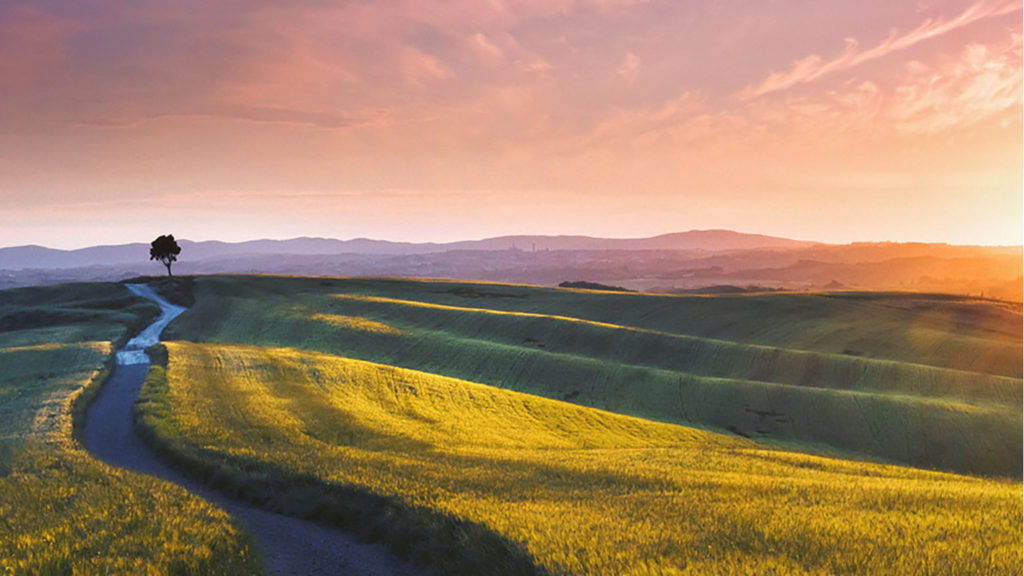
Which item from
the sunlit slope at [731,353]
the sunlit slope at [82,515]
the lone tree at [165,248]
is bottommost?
the sunlit slope at [731,353]

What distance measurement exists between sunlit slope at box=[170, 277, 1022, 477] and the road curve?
1303 inches

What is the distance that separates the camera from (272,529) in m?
13.0

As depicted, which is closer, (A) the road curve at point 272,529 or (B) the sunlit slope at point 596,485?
(B) the sunlit slope at point 596,485

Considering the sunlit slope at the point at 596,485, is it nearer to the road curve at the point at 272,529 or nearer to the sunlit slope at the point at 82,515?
the road curve at the point at 272,529

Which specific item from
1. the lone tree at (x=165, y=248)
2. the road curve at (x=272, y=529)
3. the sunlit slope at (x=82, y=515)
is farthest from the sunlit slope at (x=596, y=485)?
the lone tree at (x=165, y=248)

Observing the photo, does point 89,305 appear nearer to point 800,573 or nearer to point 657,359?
point 657,359

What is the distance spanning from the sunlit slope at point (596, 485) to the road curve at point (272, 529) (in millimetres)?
954

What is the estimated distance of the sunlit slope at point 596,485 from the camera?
8297mm

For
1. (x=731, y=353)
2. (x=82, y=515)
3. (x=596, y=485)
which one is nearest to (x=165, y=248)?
(x=731, y=353)

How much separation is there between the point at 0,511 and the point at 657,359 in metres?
58.7

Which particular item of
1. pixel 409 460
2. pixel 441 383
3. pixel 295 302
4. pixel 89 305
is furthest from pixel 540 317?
pixel 89 305

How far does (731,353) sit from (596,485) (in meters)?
53.0

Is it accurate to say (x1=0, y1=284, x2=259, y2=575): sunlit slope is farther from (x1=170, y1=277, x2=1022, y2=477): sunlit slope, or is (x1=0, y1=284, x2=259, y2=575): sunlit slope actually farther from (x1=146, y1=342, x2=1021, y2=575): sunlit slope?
(x1=170, y1=277, x2=1022, y2=477): sunlit slope

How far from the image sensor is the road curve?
10.9 metres
